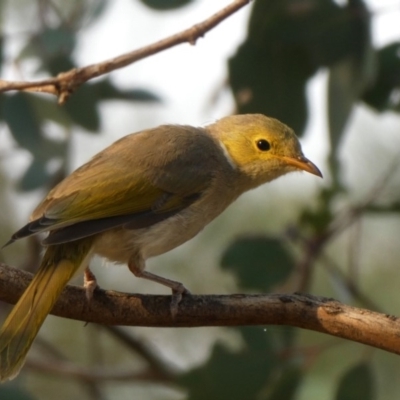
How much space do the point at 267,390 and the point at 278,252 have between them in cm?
88

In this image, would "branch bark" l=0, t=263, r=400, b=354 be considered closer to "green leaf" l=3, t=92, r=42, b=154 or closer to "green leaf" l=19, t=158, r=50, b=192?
"green leaf" l=3, t=92, r=42, b=154

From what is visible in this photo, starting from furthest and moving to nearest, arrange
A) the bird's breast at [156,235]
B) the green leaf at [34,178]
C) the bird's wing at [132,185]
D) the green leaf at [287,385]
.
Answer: the green leaf at [34,178] → the green leaf at [287,385] → the bird's breast at [156,235] → the bird's wing at [132,185]

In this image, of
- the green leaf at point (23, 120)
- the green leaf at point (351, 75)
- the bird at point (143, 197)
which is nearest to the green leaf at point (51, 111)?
the green leaf at point (23, 120)

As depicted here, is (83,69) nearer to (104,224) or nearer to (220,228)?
(104,224)

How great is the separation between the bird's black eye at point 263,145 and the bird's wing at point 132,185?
299 millimetres

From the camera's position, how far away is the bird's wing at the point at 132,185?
4367 millimetres

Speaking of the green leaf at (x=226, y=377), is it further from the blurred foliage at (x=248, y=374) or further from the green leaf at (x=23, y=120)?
the green leaf at (x=23, y=120)

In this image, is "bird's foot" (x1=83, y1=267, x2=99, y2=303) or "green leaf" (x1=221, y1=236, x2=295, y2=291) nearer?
"bird's foot" (x1=83, y1=267, x2=99, y2=303)

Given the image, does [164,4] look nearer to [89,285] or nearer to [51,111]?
[51,111]

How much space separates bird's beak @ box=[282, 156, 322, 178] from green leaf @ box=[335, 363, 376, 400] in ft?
A: 3.68

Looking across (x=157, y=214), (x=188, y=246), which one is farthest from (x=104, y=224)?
(x=188, y=246)

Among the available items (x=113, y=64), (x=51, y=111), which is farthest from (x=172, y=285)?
(x=51, y=111)

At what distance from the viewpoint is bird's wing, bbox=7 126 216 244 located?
14.3 feet

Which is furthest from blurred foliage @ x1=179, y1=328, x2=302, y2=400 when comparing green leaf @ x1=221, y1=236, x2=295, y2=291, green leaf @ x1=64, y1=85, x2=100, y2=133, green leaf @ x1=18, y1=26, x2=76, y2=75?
green leaf @ x1=18, y1=26, x2=76, y2=75
